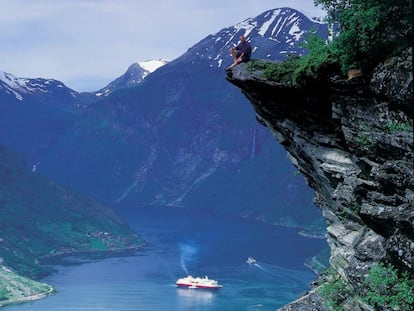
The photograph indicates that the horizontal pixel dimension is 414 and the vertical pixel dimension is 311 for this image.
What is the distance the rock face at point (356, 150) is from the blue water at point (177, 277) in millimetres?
91204

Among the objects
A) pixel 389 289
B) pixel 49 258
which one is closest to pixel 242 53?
pixel 389 289

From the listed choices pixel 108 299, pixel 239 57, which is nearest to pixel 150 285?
pixel 108 299

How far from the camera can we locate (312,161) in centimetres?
2456

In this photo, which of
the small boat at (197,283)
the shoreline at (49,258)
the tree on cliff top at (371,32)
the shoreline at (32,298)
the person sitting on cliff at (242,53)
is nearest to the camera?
the tree on cliff top at (371,32)

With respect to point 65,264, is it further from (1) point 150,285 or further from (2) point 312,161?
(2) point 312,161

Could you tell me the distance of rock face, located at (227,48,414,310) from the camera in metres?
18.2

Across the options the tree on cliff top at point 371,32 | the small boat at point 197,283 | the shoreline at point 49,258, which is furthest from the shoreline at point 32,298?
the tree on cliff top at point 371,32

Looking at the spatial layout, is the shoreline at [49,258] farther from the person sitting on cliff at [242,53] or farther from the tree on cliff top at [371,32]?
the tree on cliff top at [371,32]

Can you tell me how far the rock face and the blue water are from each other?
299 ft

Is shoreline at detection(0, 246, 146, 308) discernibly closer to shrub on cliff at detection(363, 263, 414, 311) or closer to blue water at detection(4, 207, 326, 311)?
blue water at detection(4, 207, 326, 311)

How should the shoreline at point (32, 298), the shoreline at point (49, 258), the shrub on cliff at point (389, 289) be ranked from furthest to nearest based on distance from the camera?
the shoreline at point (49, 258)
the shoreline at point (32, 298)
the shrub on cliff at point (389, 289)

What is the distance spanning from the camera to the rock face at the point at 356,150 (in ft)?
59.7

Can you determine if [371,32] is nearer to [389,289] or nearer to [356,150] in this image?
[356,150]

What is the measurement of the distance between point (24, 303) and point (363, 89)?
121m
